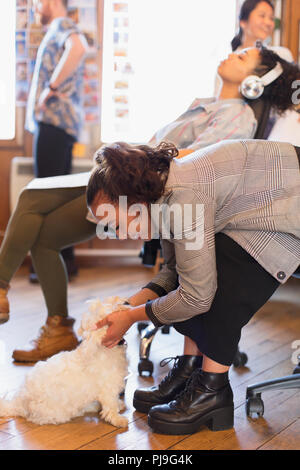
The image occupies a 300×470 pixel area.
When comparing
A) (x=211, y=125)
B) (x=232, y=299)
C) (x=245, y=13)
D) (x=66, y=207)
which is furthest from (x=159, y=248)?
(x=245, y=13)

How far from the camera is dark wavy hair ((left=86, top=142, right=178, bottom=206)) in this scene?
3.87 feet

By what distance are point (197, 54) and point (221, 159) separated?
221 centimetres

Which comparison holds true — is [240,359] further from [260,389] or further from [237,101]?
[237,101]

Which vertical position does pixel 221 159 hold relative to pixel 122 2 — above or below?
below

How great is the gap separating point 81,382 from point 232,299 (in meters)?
0.40

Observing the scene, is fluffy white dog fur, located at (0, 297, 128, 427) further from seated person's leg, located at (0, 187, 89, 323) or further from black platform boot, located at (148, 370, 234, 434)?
seated person's leg, located at (0, 187, 89, 323)

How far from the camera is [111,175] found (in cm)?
119

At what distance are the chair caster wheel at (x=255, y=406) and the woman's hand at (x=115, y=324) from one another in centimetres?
37

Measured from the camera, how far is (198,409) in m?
1.31

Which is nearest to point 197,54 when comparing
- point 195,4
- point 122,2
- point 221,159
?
point 195,4

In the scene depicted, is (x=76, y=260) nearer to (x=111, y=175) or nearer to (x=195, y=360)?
(x=195, y=360)

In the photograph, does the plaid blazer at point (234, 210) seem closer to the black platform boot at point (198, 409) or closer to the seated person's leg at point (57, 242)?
the black platform boot at point (198, 409)

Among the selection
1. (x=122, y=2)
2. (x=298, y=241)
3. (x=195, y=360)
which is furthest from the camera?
(x=122, y=2)

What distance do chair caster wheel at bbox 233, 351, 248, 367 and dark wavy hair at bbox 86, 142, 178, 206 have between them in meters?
0.76
